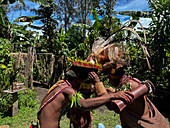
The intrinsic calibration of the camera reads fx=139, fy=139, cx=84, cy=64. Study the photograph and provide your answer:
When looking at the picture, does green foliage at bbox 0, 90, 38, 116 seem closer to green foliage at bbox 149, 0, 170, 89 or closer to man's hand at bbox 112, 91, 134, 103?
man's hand at bbox 112, 91, 134, 103

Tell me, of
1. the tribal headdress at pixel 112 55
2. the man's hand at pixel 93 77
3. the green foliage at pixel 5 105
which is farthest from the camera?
the green foliage at pixel 5 105

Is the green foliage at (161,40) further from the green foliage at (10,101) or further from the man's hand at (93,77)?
the green foliage at (10,101)

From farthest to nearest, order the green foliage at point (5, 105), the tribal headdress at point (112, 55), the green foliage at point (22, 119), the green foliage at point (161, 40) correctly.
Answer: the green foliage at point (161, 40), the green foliage at point (5, 105), the green foliage at point (22, 119), the tribal headdress at point (112, 55)

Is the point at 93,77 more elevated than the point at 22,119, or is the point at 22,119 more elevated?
the point at 93,77

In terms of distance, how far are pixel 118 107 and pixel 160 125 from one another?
77 cm

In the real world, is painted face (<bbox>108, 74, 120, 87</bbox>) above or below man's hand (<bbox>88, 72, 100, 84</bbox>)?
below

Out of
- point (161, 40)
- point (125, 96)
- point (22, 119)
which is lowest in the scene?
point (22, 119)

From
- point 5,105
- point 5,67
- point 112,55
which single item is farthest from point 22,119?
point 112,55

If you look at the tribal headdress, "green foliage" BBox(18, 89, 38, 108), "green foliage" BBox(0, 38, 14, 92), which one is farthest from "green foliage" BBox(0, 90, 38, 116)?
the tribal headdress

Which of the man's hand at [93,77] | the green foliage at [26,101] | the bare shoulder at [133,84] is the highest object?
the man's hand at [93,77]

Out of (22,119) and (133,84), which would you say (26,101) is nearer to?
(22,119)

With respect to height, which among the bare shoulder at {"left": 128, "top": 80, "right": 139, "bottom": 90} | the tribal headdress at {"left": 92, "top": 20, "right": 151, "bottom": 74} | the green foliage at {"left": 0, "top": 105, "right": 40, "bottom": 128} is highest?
the tribal headdress at {"left": 92, "top": 20, "right": 151, "bottom": 74}

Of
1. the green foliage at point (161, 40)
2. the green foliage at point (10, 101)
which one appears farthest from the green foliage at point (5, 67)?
the green foliage at point (161, 40)

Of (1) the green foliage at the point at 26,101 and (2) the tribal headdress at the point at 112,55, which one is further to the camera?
(1) the green foliage at the point at 26,101
